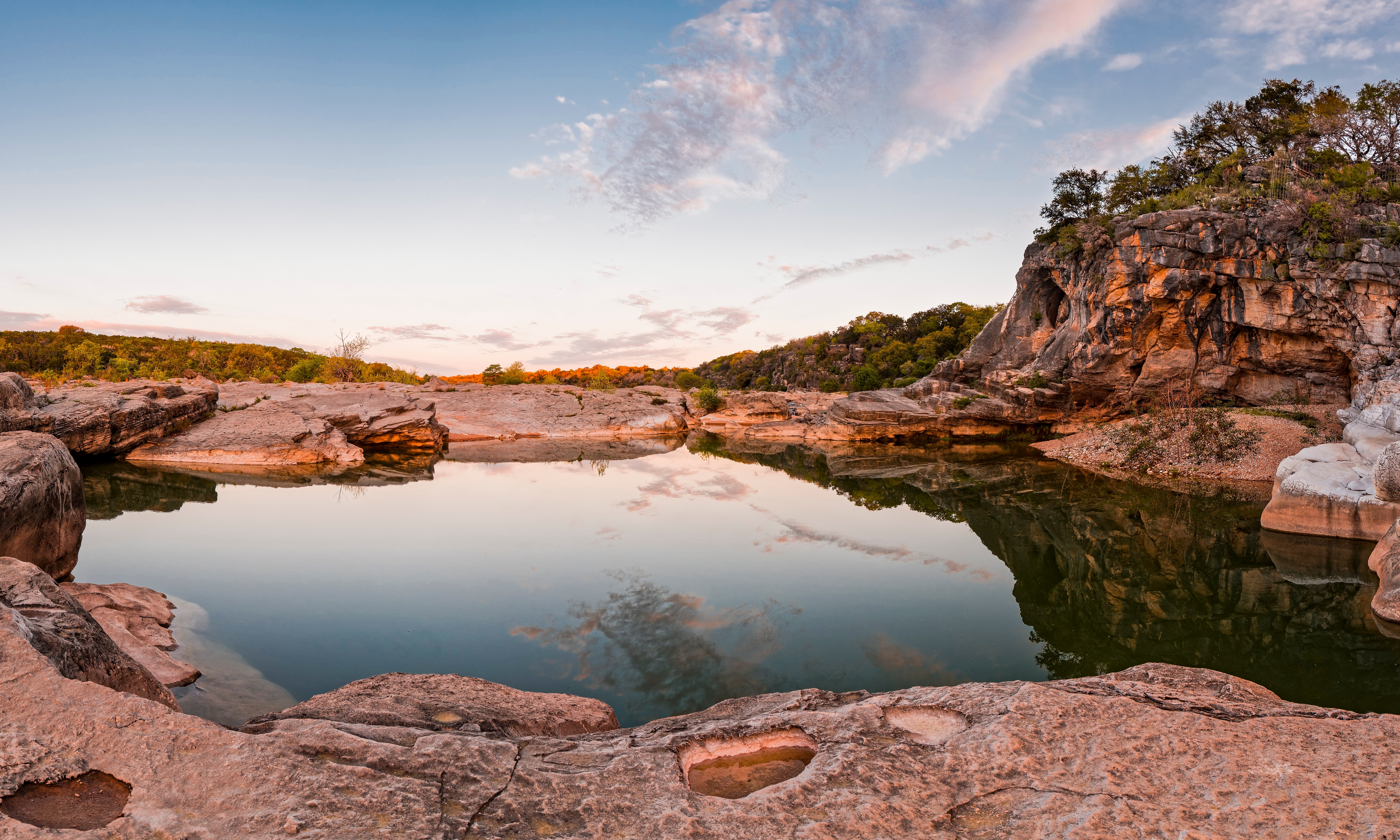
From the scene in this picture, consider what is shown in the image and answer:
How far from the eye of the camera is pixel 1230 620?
9.62 metres

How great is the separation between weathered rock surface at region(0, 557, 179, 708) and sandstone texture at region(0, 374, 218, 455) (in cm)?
2083

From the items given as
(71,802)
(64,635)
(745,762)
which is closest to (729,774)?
(745,762)

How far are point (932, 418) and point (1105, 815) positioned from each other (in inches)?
1482

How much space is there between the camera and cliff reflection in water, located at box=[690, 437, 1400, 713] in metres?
8.07

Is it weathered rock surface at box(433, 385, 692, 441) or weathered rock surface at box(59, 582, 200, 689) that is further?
weathered rock surface at box(433, 385, 692, 441)

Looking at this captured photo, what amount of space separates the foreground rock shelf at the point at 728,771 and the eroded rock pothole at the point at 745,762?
1 centimetres

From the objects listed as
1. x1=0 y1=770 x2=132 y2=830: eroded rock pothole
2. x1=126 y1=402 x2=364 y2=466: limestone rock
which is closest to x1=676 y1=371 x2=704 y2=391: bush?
x1=126 y1=402 x2=364 y2=466: limestone rock

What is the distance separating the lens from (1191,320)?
29469 mm

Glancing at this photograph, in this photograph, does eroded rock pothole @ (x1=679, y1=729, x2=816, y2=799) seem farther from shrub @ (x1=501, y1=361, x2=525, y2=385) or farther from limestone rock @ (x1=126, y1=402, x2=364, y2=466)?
shrub @ (x1=501, y1=361, x2=525, y2=385)

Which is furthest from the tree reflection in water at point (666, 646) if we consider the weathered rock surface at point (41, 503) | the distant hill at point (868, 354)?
the distant hill at point (868, 354)

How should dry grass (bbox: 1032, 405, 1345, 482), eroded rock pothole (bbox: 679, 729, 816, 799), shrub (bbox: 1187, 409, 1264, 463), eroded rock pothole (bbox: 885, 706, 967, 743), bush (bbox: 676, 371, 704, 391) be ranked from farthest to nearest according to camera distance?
bush (bbox: 676, 371, 704, 391) → shrub (bbox: 1187, 409, 1264, 463) → dry grass (bbox: 1032, 405, 1345, 482) → eroded rock pothole (bbox: 885, 706, 967, 743) → eroded rock pothole (bbox: 679, 729, 816, 799)

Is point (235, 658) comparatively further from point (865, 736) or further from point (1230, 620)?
point (1230, 620)

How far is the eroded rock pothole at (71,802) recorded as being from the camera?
94.1 inches

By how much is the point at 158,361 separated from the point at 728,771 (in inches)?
2962
